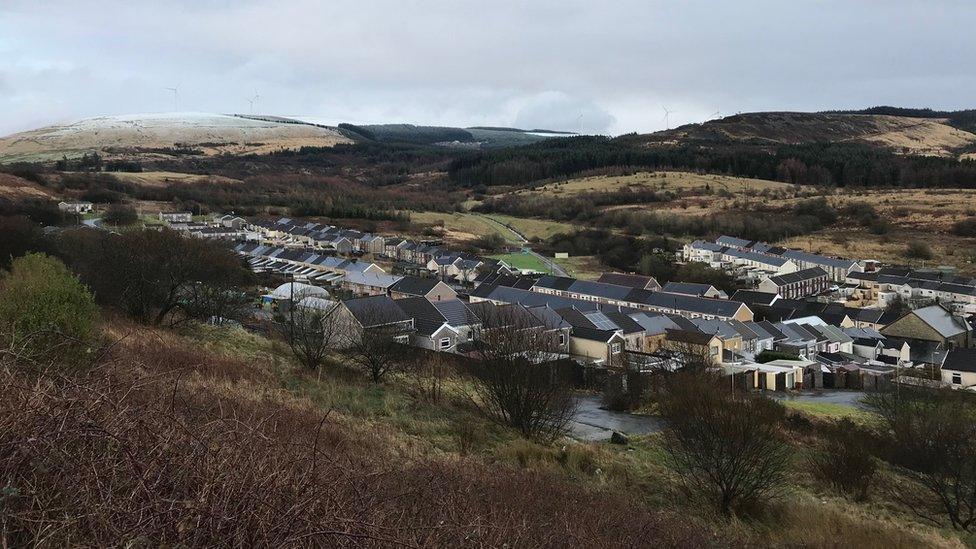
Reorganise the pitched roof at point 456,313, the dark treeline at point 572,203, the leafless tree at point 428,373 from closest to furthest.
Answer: the leafless tree at point 428,373
the pitched roof at point 456,313
the dark treeline at point 572,203

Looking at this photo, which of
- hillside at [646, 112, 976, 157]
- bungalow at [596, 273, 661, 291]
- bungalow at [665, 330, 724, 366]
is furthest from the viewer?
hillside at [646, 112, 976, 157]

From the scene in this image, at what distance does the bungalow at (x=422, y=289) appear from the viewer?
112 feet

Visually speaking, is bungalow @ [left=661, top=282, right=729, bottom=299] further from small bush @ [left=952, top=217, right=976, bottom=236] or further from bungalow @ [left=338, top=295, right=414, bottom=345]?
small bush @ [left=952, top=217, right=976, bottom=236]

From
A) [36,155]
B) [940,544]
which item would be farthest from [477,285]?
[36,155]

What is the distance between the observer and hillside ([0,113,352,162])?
4943 inches

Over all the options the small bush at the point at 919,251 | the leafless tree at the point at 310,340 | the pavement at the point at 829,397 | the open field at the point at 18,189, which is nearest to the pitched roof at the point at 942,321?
the pavement at the point at 829,397

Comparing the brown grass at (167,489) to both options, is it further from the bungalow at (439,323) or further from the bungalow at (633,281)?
the bungalow at (633,281)

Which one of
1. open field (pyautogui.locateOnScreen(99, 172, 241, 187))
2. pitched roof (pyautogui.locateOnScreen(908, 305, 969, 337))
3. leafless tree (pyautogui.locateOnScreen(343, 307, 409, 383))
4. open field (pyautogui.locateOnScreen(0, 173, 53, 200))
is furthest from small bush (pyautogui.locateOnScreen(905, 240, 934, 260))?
open field (pyautogui.locateOnScreen(99, 172, 241, 187))

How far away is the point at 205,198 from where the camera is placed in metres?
72.5

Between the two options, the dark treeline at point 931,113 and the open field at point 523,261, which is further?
the dark treeline at point 931,113

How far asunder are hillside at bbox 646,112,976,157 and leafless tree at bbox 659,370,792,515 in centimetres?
13117

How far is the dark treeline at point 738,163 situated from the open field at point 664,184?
6.73 m

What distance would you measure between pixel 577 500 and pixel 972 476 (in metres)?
8.72

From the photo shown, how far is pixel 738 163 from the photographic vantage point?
322ft
